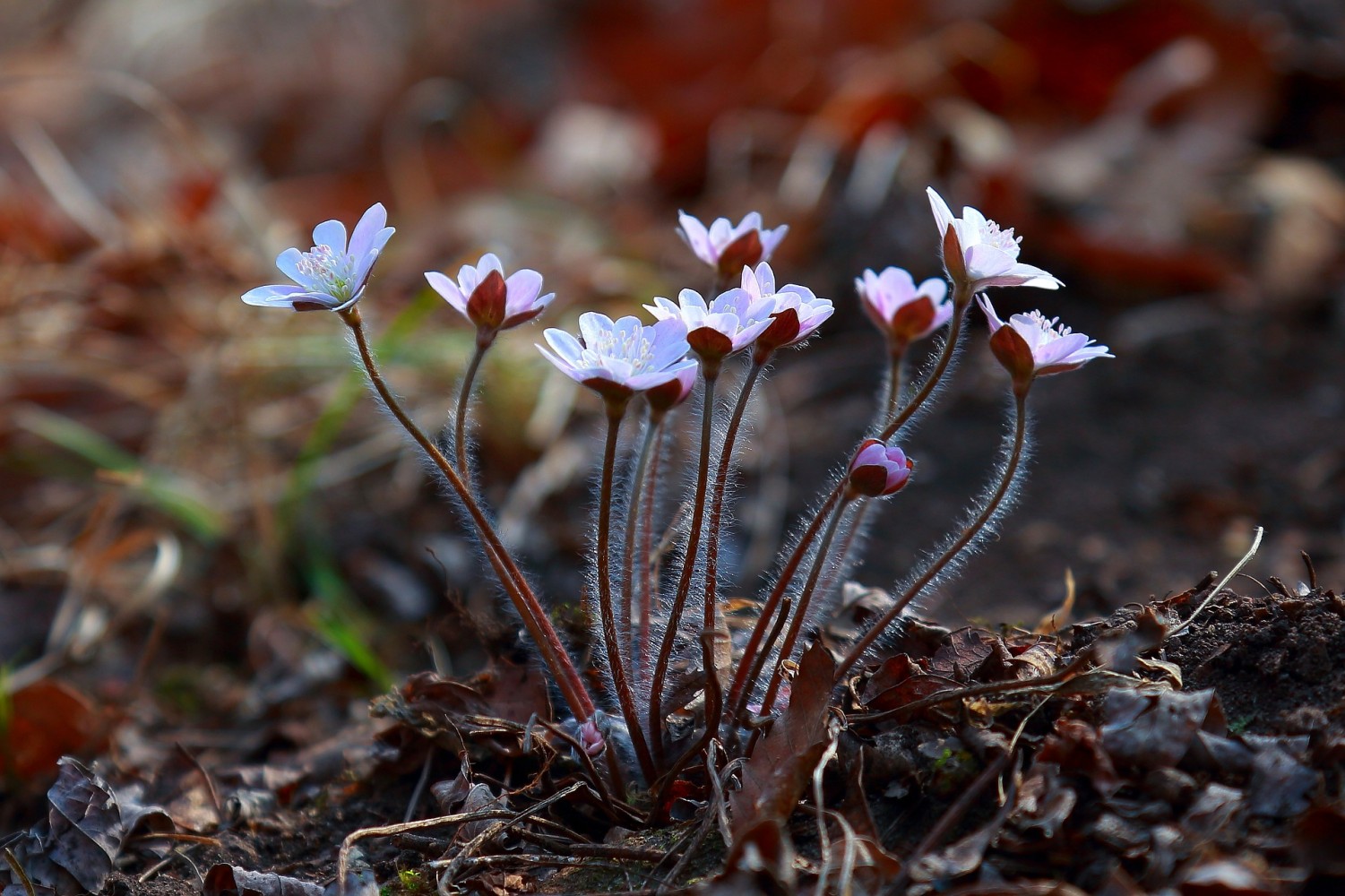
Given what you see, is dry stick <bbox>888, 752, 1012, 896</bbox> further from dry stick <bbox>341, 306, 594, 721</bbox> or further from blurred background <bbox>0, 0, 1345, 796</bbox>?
blurred background <bbox>0, 0, 1345, 796</bbox>

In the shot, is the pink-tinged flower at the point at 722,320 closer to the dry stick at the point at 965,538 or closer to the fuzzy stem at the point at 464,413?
the fuzzy stem at the point at 464,413

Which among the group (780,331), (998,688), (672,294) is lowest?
(672,294)

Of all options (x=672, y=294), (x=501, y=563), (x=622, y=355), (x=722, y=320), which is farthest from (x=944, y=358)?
(x=672, y=294)

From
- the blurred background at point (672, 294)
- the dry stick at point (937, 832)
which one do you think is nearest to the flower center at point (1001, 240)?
the dry stick at point (937, 832)

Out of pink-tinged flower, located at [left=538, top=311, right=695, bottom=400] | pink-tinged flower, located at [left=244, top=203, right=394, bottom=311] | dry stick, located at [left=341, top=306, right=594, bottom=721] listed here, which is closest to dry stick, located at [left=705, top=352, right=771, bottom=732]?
pink-tinged flower, located at [left=538, top=311, right=695, bottom=400]

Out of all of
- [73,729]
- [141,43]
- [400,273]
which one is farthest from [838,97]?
[141,43]

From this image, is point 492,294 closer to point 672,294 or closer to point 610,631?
point 610,631

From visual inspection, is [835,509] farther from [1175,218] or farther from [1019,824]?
[1175,218]

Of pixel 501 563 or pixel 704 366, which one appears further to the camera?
pixel 501 563
